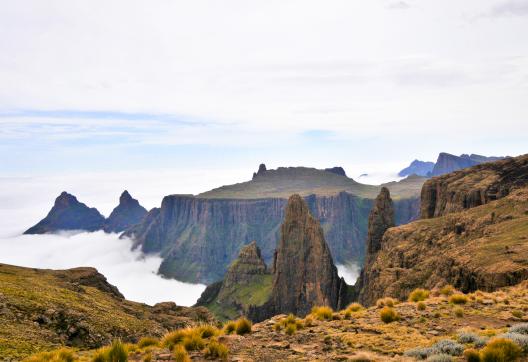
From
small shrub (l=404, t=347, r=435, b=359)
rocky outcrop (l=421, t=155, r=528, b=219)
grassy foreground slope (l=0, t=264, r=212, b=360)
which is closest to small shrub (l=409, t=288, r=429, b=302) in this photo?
small shrub (l=404, t=347, r=435, b=359)

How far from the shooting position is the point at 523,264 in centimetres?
7462

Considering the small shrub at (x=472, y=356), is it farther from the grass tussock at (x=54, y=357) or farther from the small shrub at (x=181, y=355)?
the grass tussock at (x=54, y=357)

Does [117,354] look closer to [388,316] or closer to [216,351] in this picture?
[216,351]

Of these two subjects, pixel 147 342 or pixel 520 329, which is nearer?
pixel 520 329

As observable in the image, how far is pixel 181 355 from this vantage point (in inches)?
816

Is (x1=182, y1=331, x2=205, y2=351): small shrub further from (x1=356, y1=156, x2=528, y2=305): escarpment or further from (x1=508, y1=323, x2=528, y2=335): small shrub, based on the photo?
(x1=356, y1=156, x2=528, y2=305): escarpment

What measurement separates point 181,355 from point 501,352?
515 inches

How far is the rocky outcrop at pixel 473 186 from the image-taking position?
467 feet

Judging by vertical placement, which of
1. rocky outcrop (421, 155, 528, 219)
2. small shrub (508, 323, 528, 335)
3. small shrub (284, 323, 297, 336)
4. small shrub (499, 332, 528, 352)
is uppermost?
rocky outcrop (421, 155, 528, 219)

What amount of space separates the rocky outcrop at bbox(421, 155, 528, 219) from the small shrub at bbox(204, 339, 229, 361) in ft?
451

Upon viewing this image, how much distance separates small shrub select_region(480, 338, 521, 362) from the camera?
17.3m

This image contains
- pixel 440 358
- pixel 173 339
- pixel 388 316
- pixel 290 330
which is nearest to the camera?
pixel 440 358

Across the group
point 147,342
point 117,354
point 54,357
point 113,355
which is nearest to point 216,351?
point 117,354

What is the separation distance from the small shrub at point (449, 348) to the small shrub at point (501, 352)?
1965 mm
